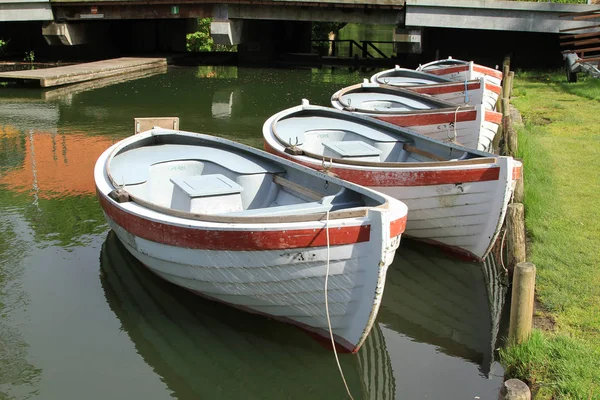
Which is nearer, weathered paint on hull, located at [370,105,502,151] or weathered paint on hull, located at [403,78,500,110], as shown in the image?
weathered paint on hull, located at [370,105,502,151]

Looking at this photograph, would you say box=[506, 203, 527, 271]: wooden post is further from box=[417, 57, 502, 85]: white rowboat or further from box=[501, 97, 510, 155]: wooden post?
box=[417, 57, 502, 85]: white rowboat

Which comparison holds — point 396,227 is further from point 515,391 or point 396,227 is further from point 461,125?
point 461,125

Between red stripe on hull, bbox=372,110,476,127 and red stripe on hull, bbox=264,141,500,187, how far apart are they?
320 centimetres

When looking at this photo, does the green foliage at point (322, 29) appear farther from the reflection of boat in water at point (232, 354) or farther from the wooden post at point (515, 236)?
the reflection of boat in water at point (232, 354)

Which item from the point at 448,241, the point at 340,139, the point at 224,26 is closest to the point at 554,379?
the point at 448,241

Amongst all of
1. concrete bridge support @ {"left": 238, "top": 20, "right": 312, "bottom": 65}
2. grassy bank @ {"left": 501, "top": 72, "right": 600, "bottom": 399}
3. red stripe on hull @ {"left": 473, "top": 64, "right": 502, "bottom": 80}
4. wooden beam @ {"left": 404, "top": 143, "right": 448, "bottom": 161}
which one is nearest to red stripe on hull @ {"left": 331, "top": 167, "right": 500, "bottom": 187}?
grassy bank @ {"left": 501, "top": 72, "right": 600, "bottom": 399}

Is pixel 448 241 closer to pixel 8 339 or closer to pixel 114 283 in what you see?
pixel 114 283

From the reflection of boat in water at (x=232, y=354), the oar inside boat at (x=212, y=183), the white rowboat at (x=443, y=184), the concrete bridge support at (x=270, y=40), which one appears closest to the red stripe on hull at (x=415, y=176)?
the white rowboat at (x=443, y=184)

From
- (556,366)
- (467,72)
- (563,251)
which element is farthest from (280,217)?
(467,72)

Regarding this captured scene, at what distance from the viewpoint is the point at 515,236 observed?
21.1 feet

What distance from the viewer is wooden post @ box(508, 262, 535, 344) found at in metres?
4.88

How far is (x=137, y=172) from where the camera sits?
7703 mm

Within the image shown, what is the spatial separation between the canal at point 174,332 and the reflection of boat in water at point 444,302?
0.01 m

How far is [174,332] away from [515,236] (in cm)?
338
